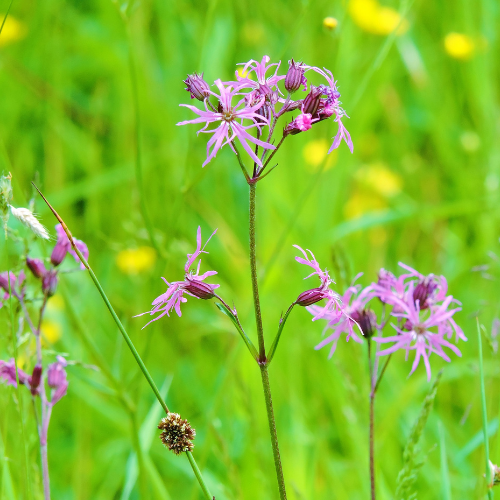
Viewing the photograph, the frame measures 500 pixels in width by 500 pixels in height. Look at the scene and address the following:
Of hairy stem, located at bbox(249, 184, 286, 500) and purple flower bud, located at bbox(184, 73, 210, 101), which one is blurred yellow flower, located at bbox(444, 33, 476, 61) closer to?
purple flower bud, located at bbox(184, 73, 210, 101)

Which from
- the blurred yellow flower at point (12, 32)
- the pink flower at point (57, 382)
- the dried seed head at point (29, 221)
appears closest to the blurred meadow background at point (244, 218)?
the blurred yellow flower at point (12, 32)

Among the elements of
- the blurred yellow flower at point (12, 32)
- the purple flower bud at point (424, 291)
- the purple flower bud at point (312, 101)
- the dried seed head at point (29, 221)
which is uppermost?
the blurred yellow flower at point (12, 32)

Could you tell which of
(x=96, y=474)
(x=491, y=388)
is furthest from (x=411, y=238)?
(x=96, y=474)

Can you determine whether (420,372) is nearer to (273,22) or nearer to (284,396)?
(284,396)

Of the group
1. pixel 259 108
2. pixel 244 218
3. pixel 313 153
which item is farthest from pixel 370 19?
pixel 259 108

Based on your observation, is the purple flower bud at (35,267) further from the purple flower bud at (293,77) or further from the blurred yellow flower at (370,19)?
the blurred yellow flower at (370,19)

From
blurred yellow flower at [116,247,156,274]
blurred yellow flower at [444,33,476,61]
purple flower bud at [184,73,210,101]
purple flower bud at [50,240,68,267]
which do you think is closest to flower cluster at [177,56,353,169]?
purple flower bud at [184,73,210,101]

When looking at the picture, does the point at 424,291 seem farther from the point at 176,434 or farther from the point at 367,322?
the point at 176,434
